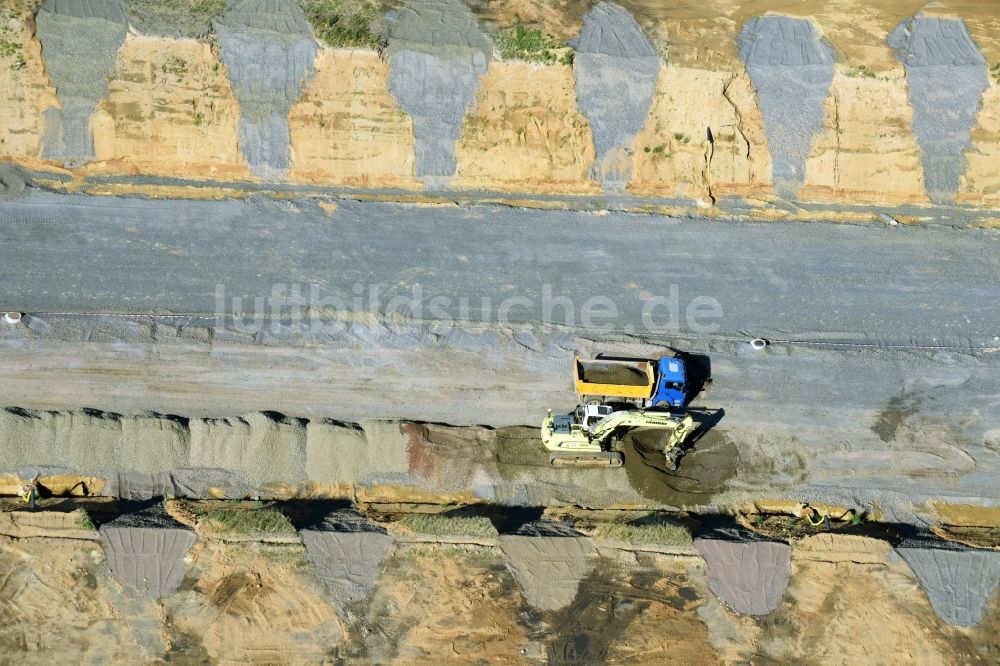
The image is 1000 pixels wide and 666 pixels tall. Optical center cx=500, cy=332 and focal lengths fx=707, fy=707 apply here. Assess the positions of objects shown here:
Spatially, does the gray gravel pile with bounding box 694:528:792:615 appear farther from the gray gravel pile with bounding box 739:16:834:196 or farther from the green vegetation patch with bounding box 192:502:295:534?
the gray gravel pile with bounding box 739:16:834:196

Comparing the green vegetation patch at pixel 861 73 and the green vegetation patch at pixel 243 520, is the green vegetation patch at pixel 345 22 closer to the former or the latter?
the green vegetation patch at pixel 243 520

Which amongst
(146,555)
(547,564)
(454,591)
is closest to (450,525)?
(454,591)

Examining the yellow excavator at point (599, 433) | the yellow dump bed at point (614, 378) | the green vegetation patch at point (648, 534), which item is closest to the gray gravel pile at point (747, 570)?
the green vegetation patch at point (648, 534)

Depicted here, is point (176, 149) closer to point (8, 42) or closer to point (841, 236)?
point (8, 42)

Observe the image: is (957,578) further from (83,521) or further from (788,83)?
(83,521)

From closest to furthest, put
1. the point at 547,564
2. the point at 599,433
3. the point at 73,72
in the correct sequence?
the point at 547,564 → the point at 599,433 → the point at 73,72

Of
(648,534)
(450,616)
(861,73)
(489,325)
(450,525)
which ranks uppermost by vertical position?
(861,73)

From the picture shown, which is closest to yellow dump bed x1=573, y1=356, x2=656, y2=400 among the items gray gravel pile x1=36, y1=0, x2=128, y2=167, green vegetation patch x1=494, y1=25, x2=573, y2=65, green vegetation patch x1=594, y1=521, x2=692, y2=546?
green vegetation patch x1=594, y1=521, x2=692, y2=546

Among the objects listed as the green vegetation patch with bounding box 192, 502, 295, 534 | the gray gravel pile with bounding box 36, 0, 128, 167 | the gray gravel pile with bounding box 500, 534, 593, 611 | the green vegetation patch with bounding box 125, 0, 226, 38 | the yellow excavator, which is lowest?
the gray gravel pile with bounding box 500, 534, 593, 611
